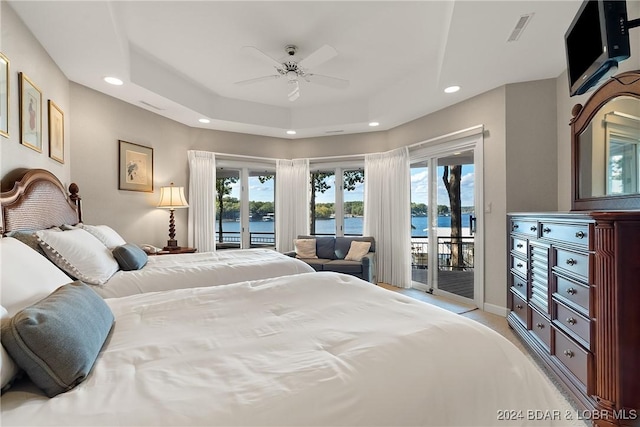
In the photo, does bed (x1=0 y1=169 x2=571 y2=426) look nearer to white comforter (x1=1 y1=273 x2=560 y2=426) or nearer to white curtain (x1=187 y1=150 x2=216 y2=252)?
white comforter (x1=1 y1=273 x2=560 y2=426)

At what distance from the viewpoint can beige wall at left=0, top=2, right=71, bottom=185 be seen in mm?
1992

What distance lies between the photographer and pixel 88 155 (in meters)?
3.39

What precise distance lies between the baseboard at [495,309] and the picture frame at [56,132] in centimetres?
471

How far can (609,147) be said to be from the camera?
2.24 meters

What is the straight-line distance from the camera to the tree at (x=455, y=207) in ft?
13.9

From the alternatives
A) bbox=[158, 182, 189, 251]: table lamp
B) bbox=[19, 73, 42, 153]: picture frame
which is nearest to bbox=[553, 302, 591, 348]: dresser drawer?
bbox=[19, 73, 42, 153]: picture frame

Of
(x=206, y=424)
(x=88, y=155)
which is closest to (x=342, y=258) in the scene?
(x=88, y=155)

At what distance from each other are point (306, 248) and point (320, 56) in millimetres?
2991

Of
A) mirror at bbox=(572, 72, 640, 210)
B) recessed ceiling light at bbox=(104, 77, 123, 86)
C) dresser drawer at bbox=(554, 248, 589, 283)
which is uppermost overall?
recessed ceiling light at bbox=(104, 77, 123, 86)

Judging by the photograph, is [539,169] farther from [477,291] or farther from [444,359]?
[444,359]

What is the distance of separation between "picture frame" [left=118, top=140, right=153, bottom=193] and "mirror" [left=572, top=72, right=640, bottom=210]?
472cm

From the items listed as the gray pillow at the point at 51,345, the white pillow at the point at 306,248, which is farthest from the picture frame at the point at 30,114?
the white pillow at the point at 306,248

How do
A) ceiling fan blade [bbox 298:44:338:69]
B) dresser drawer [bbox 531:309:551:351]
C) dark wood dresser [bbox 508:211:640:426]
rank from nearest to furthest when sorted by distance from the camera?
dark wood dresser [bbox 508:211:640:426] → dresser drawer [bbox 531:309:551:351] → ceiling fan blade [bbox 298:44:338:69]

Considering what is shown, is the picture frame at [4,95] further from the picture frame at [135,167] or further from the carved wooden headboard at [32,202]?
the picture frame at [135,167]
